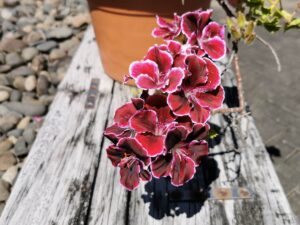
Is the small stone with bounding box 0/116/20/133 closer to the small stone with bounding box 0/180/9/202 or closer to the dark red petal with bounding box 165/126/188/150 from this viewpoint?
the small stone with bounding box 0/180/9/202

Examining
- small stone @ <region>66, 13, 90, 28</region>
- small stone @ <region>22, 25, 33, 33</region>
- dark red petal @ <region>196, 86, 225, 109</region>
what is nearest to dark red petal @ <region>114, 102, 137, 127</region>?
dark red petal @ <region>196, 86, 225, 109</region>

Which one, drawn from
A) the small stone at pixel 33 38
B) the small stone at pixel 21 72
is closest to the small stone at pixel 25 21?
the small stone at pixel 33 38

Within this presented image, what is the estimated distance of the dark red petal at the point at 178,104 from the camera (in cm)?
114

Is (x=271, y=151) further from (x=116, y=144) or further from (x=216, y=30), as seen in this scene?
(x=116, y=144)

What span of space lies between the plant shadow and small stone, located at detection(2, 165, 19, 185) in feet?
2.86

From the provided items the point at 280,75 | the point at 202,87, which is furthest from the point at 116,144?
the point at 280,75

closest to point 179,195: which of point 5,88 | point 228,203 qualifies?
point 228,203

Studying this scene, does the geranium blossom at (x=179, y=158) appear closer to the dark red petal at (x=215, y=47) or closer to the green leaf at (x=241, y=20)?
the dark red petal at (x=215, y=47)

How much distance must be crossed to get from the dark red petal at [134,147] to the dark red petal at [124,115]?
0.23 feet

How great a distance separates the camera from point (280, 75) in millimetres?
3137

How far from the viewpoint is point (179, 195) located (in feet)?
5.13

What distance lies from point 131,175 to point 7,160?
1.25 meters

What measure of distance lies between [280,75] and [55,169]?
84.3 inches

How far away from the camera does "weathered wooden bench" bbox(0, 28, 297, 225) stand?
4.85 feet
